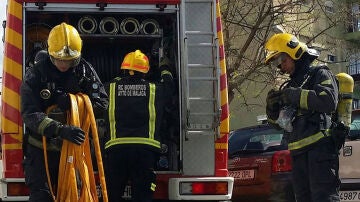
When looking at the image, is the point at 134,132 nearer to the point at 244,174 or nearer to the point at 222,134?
the point at 222,134

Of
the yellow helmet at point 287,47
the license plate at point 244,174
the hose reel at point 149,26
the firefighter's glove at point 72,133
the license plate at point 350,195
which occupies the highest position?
the hose reel at point 149,26

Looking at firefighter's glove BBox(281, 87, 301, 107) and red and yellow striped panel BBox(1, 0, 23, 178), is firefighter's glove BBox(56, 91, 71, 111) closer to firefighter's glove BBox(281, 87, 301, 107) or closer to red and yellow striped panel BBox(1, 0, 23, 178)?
red and yellow striped panel BBox(1, 0, 23, 178)

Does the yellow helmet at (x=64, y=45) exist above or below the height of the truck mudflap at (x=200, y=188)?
above

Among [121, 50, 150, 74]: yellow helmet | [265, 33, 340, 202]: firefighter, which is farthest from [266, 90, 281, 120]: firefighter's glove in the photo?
[121, 50, 150, 74]: yellow helmet

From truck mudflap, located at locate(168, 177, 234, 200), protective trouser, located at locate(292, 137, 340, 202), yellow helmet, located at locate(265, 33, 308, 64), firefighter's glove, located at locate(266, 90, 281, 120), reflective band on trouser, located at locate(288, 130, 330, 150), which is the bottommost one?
truck mudflap, located at locate(168, 177, 234, 200)

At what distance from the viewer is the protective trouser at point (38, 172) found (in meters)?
5.12

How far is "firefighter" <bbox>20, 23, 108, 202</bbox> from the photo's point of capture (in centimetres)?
506

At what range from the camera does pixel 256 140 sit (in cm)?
897

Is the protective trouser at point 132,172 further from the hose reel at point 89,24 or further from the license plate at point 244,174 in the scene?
the license plate at point 244,174

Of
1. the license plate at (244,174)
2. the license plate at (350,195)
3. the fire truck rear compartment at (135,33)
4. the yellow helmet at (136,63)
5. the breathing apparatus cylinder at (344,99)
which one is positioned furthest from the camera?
the license plate at (244,174)

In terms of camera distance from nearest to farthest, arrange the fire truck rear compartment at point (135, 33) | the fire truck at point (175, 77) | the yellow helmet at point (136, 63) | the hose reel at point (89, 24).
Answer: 1. the fire truck at point (175, 77)
2. the yellow helmet at point (136, 63)
3. the fire truck rear compartment at point (135, 33)
4. the hose reel at point (89, 24)

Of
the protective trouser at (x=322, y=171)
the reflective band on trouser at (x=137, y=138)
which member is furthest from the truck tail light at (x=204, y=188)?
the protective trouser at (x=322, y=171)

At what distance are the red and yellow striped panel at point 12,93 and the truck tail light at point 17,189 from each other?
8cm

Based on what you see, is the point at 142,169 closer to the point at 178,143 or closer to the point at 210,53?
the point at 178,143
